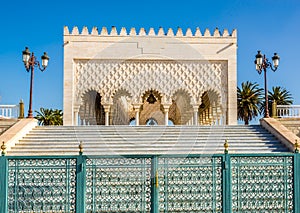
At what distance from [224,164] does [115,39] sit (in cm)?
1402

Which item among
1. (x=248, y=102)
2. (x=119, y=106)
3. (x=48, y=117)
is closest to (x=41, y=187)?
(x=119, y=106)

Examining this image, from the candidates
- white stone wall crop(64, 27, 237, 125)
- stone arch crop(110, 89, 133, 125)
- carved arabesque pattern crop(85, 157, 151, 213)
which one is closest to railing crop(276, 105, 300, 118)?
white stone wall crop(64, 27, 237, 125)

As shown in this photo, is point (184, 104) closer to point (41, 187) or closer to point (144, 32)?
point (144, 32)

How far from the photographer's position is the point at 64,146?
1053 centimetres

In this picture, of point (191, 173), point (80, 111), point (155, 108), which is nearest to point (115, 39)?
point (80, 111)

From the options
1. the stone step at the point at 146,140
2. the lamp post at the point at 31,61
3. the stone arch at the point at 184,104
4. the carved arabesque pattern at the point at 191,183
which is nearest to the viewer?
the carved arabesque pattern at the point at 191,183

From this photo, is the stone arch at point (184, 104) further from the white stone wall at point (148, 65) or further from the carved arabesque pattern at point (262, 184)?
the carved arabesque pattern at point (262, 184)

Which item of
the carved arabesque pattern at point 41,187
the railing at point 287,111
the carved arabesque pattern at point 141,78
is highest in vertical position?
the carved arabesque pattern at point 141,78

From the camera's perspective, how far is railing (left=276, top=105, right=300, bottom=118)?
44.1 ft

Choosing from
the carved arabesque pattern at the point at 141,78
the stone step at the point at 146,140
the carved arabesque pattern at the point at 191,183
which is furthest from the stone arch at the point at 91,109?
the carved arabesque pattern at the point at 191,183

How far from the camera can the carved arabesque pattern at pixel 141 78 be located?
1844 cm

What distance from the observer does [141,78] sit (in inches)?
729

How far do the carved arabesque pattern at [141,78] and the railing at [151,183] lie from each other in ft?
41.6

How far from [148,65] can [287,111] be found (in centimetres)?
715
